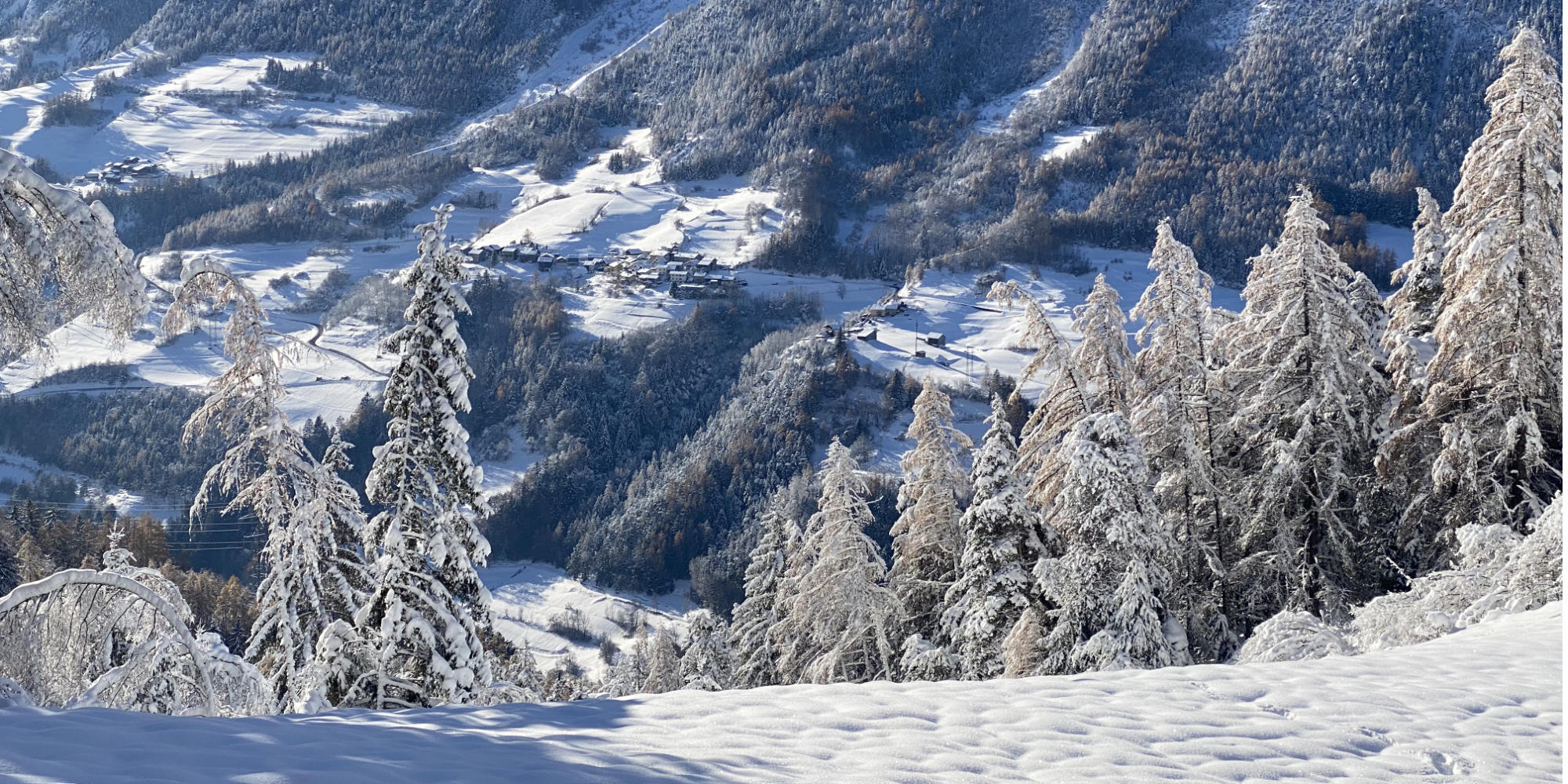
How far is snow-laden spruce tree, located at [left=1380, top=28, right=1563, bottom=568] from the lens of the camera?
57.3 feet

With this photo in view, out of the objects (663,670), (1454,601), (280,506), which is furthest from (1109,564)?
(663,670)

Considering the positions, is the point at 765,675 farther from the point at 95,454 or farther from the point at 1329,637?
the point at 95,454

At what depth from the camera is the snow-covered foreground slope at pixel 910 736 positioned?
19.8 ft

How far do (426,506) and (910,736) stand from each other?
8.75 m

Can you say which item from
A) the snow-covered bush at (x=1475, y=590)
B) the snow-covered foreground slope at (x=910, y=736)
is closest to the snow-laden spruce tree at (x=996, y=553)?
the snow-covered bush at (x=1475, y=590)

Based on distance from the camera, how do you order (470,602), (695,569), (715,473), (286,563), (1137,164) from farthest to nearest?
(1137,164) < (715,473) < (695,569) < (470,602) < (286,563)

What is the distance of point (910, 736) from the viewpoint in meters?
7.26

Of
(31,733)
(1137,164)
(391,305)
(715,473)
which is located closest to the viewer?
(31,733)

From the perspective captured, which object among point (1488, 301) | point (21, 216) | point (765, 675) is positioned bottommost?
point (765, 675)

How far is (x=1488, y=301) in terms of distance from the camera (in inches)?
712

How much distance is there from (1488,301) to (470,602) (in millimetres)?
15793

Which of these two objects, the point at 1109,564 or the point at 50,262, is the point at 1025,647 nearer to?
the point at 1109,564

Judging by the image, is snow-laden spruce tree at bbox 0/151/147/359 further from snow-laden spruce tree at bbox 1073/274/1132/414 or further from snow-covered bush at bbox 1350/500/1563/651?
snow-laden spruce tree at bbox 1073/274/1132/414

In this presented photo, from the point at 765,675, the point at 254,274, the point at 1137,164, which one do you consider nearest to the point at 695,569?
the point at 765,675
